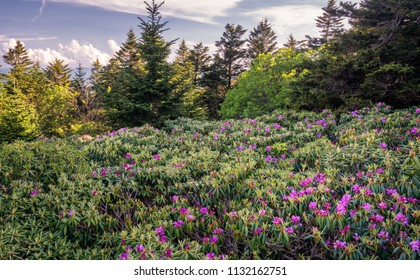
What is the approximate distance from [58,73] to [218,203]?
22925mm

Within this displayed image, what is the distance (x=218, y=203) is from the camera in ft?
10.7

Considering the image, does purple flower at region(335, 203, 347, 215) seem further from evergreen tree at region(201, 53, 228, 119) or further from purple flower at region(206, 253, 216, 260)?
evergreen tree at region(201, 53, 228, 119)

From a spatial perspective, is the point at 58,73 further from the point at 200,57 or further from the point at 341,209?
the point at 341,209

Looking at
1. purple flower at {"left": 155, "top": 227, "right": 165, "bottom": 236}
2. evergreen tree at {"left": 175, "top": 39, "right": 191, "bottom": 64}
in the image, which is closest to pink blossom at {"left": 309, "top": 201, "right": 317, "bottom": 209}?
purple flower at {"left": 155, "top": 227, "right": 165, "bottom": 236}

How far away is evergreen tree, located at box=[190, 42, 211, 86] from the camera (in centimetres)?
2188

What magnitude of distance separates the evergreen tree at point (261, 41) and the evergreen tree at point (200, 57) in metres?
3.57

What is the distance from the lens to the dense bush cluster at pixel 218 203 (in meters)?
2.40

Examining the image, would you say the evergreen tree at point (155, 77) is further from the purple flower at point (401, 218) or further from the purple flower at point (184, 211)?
the purple flower at point (401, 218)

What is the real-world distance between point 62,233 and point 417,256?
326cm

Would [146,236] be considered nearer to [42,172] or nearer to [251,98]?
[42,172]

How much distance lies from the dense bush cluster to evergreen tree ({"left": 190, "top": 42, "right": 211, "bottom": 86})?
18125 millimetres

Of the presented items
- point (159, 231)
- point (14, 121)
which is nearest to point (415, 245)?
point (159, 231)

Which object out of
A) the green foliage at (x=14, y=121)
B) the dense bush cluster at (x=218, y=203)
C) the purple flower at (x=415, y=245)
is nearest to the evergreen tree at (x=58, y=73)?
the green foliage at (x=14, y=121)
